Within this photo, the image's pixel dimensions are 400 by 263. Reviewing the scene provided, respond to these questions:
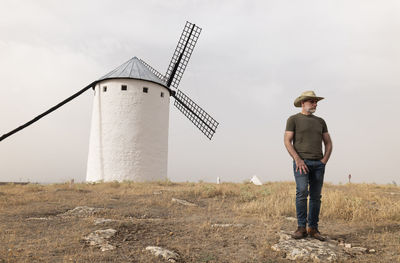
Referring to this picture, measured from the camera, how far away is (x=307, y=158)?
4336mm

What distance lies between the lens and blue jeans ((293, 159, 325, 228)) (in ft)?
14.0

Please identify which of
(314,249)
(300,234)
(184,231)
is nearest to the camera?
(314,249)

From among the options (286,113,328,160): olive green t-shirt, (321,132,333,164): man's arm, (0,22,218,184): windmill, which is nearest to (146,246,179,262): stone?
(286,113,328,160): olive green t-shirt

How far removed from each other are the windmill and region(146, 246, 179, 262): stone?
1222 centimetres

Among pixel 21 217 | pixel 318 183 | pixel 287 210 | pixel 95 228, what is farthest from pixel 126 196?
pixel 318 183

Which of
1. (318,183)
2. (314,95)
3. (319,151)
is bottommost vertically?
(318,183)

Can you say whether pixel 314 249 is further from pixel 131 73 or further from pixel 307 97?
pixel 131 73

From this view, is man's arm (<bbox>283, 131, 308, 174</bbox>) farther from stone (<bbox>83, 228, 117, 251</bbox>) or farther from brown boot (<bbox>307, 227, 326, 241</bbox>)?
stone (<bbox>83, 228, 117, 251</bbox>)

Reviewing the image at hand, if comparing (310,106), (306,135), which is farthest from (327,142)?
(310,106)

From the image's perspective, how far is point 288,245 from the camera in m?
4.11

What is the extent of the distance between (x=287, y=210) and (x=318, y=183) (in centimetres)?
255

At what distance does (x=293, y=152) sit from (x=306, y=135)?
1.12 ft

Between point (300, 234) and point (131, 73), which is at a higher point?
point (131, 73)

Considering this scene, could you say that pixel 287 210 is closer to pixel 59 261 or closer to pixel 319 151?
pixel 319 151
